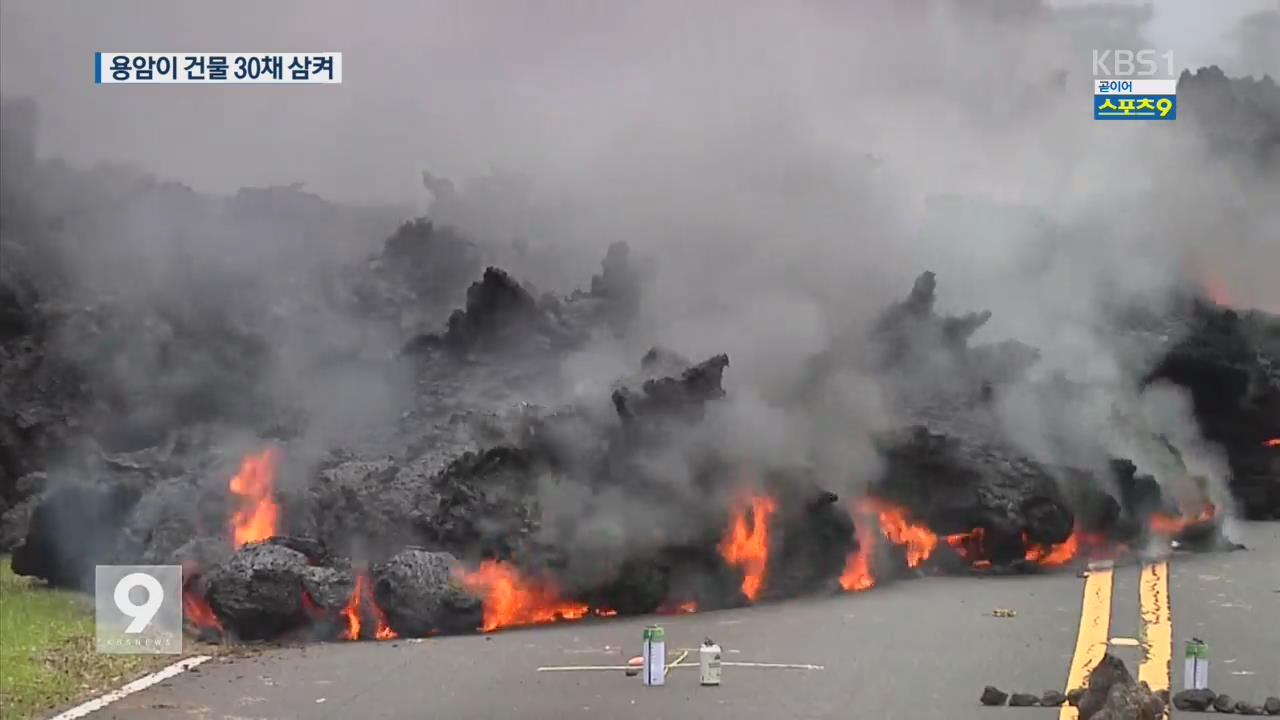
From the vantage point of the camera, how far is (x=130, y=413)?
14.3 meters

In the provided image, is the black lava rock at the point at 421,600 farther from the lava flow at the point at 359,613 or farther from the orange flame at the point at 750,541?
the orange flame at the point at 750,541

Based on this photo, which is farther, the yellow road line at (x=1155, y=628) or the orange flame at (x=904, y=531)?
the orange flame at (x=904, y=531)

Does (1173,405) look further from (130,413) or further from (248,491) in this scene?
(130,413)

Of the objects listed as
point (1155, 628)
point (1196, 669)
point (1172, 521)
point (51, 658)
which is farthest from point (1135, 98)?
point (51, 658)

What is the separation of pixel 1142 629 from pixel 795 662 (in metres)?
2.23

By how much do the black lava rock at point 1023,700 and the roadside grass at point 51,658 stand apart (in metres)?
4.64

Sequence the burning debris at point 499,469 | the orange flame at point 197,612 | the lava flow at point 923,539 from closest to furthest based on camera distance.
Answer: the orange flame at point 197,612 → the burning debris at point 499,469 → the lava flow at point 923,539

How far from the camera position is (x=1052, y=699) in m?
6.76

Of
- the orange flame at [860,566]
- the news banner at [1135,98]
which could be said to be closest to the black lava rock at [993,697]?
the orange flame at [860,566]

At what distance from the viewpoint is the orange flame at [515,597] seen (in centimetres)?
984

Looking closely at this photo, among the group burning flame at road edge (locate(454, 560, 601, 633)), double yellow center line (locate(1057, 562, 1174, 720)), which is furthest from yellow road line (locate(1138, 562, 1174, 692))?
burning flame at road edge (locate(454, 560, 601, 633))

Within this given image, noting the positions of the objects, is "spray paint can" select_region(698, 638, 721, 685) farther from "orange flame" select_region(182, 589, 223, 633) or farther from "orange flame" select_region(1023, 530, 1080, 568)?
"orange flame" select_region(1023, 530, 1080, 568)

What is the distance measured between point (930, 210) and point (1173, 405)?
319cm

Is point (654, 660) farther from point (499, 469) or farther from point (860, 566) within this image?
point (860, 566)
